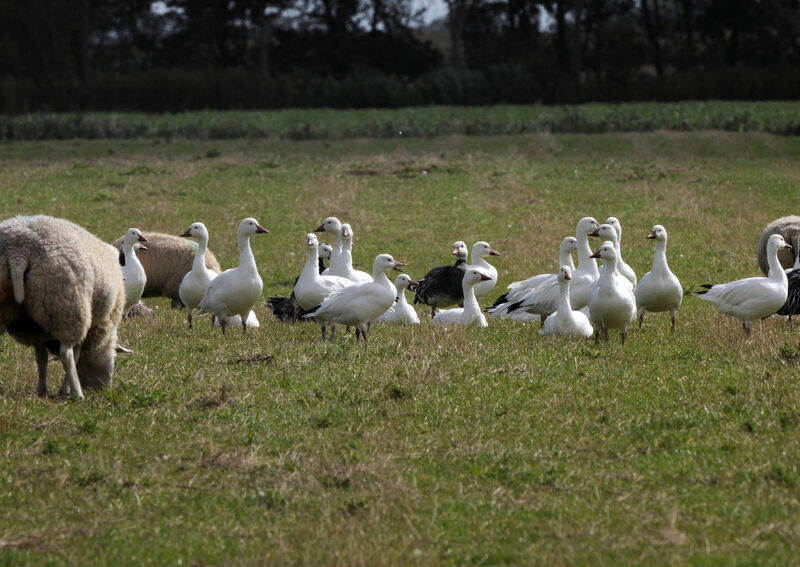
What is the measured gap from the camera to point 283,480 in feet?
21.9

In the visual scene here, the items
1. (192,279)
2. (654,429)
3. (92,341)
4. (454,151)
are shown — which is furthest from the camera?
(454,151)

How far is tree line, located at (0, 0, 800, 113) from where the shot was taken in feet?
176

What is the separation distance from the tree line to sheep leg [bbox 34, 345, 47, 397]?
4539 centimetres

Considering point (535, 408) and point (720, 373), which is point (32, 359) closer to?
point (535, 408)

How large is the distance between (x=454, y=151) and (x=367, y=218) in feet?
36.1

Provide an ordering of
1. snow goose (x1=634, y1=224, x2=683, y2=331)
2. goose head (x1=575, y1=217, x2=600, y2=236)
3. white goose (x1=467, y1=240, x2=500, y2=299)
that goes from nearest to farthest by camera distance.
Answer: snow goose (x1=634, y1=224, x2=683, y2=331) < goose head (x1=575, y1=217, x2=600, y2=236) < white goose (x1=467, y1=240, x2=500, y2=299)

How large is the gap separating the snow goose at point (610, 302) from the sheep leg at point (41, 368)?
5.45m

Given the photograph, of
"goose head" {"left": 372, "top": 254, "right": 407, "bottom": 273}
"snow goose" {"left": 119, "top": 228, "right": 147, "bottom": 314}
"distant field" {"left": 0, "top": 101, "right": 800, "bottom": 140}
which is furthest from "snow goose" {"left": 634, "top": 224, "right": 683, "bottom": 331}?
"distant field" {"left": 0, "top": 101, "right": 800, "bottom": 140}

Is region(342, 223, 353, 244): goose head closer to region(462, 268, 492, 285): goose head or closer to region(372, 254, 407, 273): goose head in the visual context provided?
region(372, 254, 407, 273): goose head

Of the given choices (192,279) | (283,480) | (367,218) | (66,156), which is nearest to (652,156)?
(367,218)

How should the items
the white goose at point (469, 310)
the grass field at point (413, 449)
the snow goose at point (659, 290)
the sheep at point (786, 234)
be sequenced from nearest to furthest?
the grass field at point (413, 449) → the snow goose at point (659, 290) → the white goose at point (469, 310) → the sheep at point (786, 234)

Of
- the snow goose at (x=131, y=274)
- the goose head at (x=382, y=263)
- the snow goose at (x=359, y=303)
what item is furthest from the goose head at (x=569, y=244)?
the snow goose at (x=131, y=274)

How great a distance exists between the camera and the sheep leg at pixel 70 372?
8281mm

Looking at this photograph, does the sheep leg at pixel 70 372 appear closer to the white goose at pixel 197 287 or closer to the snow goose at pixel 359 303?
the snow goose at pixel 359 303
